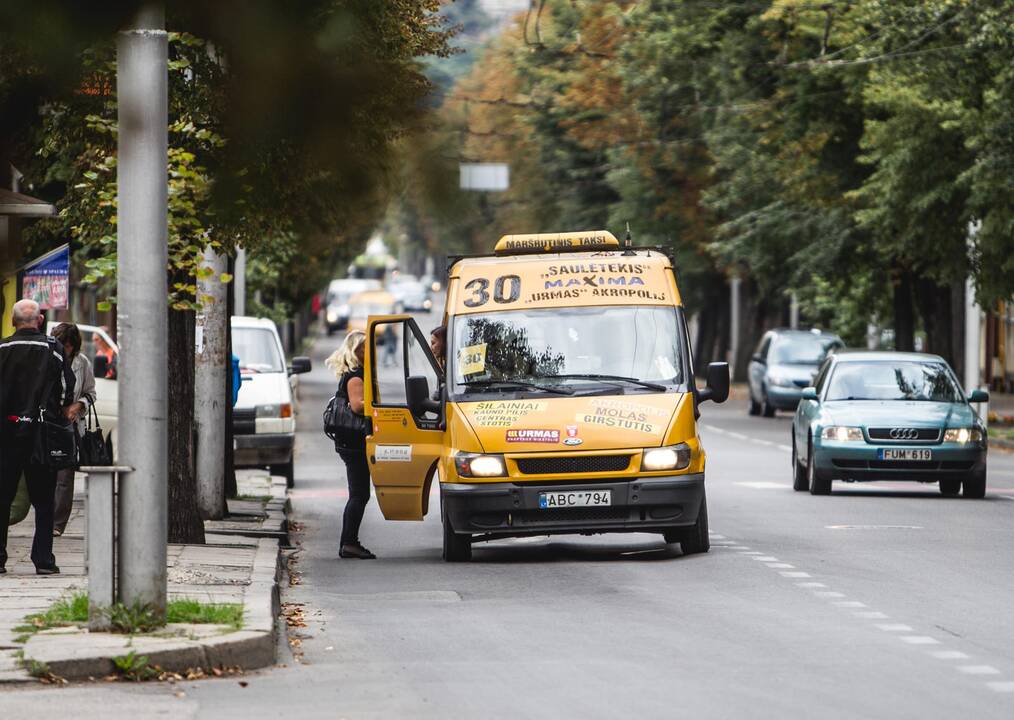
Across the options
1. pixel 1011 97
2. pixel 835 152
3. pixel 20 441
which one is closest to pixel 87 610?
pixel 20 441

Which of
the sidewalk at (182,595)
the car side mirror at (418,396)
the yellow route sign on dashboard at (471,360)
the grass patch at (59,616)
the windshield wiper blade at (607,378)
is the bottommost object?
the sidewalk at (182,595)

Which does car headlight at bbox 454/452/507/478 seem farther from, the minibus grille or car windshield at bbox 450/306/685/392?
car windshield at bbox 450/306/685/392

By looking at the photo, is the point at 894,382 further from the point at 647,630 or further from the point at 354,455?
the point at 647,630

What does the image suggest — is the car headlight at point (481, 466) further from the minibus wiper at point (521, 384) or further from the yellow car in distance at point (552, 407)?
the minibus wiper at point (521, 384)

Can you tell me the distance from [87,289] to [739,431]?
12.1 metres

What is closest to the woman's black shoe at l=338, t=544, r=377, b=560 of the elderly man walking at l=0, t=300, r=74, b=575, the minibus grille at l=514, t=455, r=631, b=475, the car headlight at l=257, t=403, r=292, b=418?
the minibus grille at l=514, t=455, r=631, b=475

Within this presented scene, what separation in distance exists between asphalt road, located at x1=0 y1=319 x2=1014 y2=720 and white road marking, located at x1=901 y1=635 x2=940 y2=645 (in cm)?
2

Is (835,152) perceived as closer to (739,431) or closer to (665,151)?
(739,431)

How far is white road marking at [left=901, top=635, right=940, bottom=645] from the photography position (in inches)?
375

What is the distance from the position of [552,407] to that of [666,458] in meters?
0.86

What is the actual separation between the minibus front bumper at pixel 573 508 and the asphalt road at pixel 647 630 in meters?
0.29

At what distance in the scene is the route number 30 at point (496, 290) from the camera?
1485cm

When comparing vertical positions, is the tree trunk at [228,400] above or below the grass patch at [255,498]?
above

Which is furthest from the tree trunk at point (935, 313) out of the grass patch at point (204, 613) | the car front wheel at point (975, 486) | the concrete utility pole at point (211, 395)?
the grass patch at point (204, 613)
